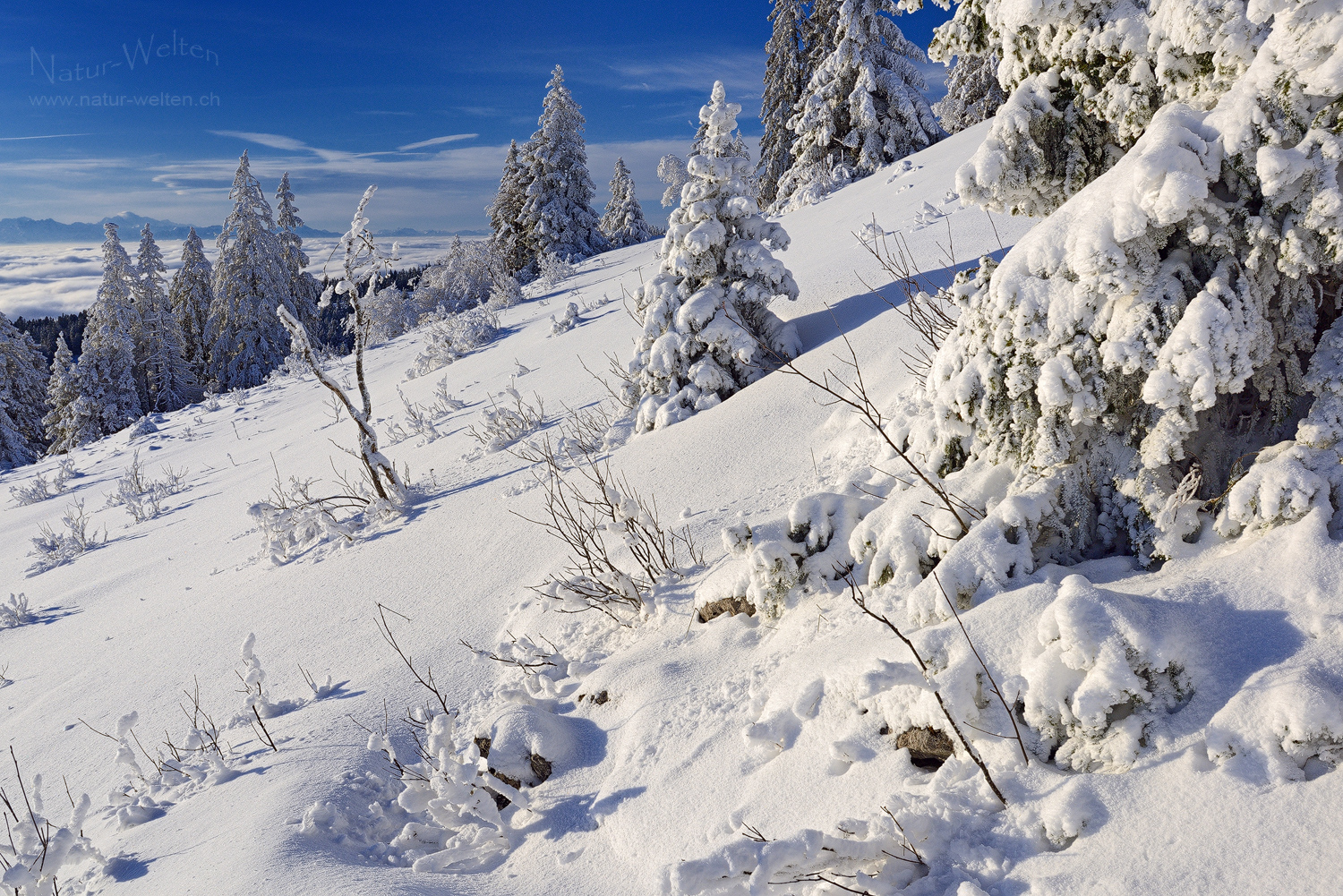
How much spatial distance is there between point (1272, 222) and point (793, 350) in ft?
14.7

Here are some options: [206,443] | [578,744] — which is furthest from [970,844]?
[206,443]

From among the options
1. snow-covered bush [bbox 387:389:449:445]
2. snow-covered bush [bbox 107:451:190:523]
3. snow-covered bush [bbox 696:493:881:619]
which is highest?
snow-covered bush [bbox 387:389:449:445]

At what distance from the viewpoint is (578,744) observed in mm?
3189

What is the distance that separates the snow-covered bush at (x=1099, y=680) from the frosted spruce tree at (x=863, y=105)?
1645 centimetres

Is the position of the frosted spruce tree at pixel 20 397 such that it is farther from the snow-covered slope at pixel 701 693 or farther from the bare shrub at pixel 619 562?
the bare shrub at pixel 619 562

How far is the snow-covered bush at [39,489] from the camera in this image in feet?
36.3

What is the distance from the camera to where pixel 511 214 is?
3061cm

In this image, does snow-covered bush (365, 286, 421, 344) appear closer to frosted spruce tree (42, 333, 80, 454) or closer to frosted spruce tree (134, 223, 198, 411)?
frosted spruce tree (134, 223, 198, 411)

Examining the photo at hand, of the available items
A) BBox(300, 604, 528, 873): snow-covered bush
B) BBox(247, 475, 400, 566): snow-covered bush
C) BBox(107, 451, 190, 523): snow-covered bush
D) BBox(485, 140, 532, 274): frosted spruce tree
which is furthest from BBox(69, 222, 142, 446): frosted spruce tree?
BBox(300, 604, 528, 873): snow-covered bush

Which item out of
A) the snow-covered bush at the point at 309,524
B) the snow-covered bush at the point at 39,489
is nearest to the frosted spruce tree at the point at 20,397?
the snow-covered bush at the point at 39,489

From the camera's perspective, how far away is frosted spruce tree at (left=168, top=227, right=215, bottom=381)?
33250 mm

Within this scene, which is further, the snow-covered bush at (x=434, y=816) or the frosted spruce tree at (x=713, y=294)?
the frosted spruce tree at (x=713, y=294)

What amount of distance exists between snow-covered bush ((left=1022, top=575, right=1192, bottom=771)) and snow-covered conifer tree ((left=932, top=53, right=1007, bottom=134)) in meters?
24.2

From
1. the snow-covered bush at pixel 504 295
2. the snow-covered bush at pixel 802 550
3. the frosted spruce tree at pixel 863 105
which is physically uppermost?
the frosted spruce tree at pixel 863 105
